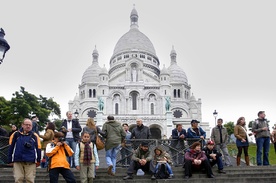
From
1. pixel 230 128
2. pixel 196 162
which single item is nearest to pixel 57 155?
pixel 196 162

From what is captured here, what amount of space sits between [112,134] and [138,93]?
4454cm

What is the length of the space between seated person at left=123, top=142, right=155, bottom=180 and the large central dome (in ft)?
202

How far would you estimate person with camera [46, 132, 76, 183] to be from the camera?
802 centimetres

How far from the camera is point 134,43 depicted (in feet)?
238

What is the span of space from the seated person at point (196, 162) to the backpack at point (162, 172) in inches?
24.0

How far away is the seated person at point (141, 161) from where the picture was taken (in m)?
9.68

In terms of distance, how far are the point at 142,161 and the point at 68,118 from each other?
306 cm

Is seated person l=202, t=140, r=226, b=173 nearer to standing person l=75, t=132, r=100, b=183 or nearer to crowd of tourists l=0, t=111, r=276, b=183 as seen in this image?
crowd of tourists l=0, t=111, r=276, b=183

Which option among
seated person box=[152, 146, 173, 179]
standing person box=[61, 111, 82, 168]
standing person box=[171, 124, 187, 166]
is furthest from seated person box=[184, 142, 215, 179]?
standing person box=[61, 111, 82, 168]

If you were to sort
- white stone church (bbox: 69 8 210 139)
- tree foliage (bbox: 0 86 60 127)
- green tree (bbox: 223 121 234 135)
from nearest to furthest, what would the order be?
tree foliage (bbox: 0 86 60 127), white stone church (bbox: 69 8 210 139), green tree (bbox: 223 121 234 135)

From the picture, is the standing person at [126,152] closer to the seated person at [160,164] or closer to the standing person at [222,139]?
the seated person at [160,164]

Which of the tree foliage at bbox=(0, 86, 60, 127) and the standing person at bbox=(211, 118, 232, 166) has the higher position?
the tree foliage at bbox=(0, 86, 60, 127)

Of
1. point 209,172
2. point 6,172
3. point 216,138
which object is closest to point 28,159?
point 6,172

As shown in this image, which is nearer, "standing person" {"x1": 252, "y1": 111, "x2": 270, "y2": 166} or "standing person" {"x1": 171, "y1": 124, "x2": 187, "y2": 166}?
"standing person" {"x1": 252, "y1": 111, "x2": 270, "y2": 166}
